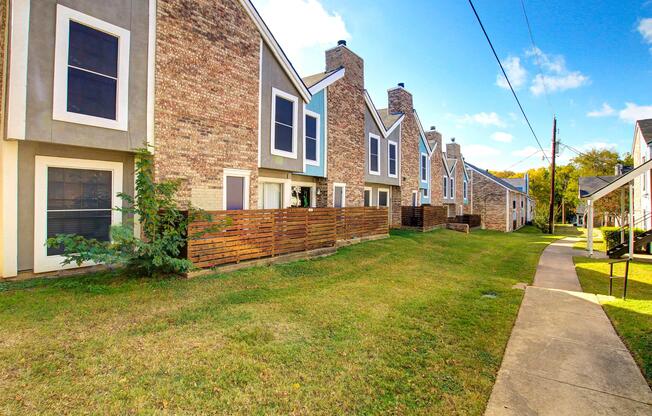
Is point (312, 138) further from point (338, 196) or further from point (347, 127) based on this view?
point (338, 196)

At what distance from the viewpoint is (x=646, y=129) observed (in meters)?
17.5

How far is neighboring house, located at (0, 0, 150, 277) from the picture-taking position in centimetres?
596

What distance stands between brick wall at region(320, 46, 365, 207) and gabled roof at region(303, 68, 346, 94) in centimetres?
28

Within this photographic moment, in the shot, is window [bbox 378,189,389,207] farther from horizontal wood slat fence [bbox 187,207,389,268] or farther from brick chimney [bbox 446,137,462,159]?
brick chimney [bbox 446,137,462,159]

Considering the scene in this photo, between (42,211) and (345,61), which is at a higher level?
(345,61)

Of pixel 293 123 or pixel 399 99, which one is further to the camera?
pixel 399 99

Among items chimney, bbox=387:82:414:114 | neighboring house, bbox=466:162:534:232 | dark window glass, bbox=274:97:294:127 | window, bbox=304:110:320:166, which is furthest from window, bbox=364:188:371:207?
neighboring house, bbox=466:162:534:232

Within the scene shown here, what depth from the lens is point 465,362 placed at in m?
3.79

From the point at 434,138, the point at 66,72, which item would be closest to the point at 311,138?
the point at 66,72

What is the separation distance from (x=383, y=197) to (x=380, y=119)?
5056mm

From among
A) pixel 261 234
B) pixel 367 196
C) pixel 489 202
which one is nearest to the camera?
pixel 261 234

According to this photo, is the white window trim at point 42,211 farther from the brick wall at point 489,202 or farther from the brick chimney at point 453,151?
the brick wall at point 489,202

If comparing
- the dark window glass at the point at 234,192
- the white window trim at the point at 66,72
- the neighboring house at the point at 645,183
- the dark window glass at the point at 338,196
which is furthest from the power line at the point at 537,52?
the white window trim at the point at 66,72

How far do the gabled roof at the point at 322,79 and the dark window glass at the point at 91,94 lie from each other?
7.85 m
